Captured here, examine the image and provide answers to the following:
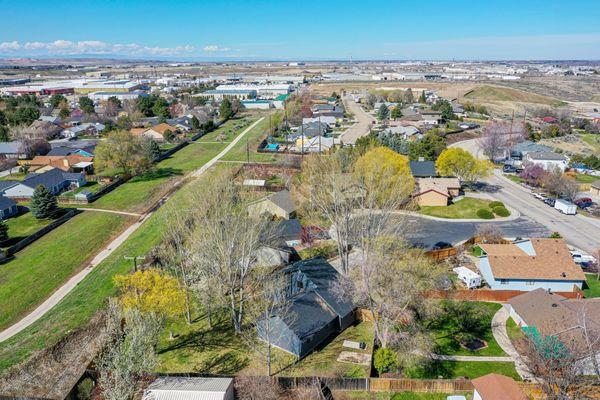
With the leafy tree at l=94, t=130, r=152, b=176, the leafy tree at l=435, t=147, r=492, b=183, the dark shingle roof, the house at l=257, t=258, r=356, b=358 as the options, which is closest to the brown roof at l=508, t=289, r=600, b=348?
the house at l=257, t=258, r=356, b=358

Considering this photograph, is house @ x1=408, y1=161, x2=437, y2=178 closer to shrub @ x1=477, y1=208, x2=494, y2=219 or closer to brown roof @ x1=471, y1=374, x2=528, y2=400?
shrub @ x1=477, y1=208, x2=494, y2=219

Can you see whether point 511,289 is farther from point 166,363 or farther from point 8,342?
point 8,342

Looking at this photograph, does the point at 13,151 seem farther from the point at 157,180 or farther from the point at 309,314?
the point at 309,314

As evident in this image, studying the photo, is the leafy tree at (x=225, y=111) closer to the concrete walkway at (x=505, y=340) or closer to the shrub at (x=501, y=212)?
the shrub at (x=501, y=212)

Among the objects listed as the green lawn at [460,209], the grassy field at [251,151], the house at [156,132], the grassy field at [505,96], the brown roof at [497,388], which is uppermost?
the grassy field at [505,96]

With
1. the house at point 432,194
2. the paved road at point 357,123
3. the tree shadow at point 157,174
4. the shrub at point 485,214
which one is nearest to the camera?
the shrub at point 485,214

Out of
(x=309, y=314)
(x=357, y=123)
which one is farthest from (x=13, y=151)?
(x=357, y=123)

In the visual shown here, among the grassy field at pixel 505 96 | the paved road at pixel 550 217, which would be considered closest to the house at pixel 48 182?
the paved road at pixel 550 217
